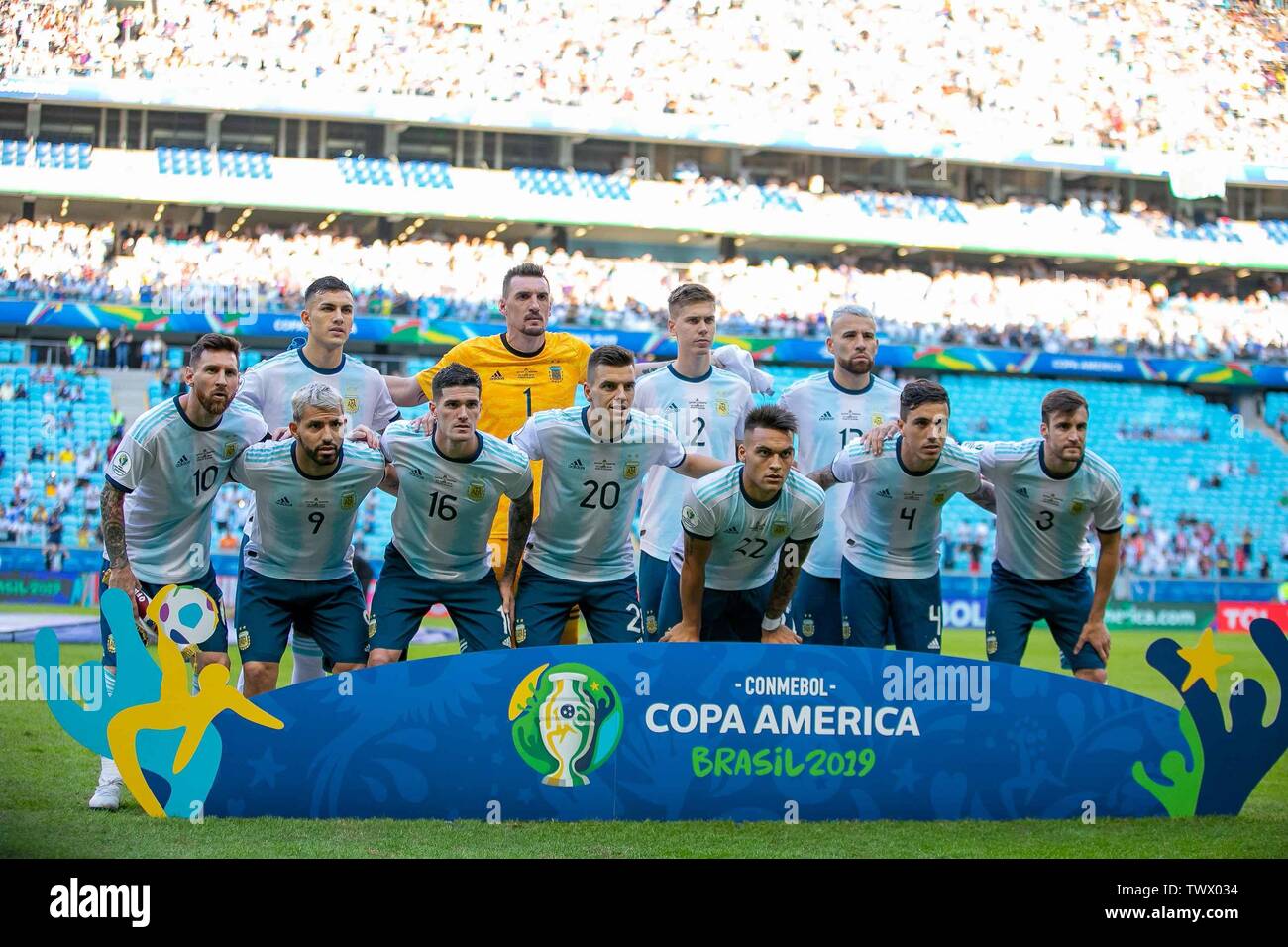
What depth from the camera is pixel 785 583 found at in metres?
6.68

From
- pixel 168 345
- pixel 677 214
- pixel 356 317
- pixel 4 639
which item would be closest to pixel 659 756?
pixel 4 639

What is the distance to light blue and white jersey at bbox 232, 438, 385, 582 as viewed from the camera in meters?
6.53

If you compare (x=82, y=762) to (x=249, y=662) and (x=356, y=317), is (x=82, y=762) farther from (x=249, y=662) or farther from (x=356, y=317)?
(x=356, y=317)

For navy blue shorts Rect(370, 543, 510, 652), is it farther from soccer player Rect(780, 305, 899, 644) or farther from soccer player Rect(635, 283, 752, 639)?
soccer player Rect(780, 305, 899, 644)

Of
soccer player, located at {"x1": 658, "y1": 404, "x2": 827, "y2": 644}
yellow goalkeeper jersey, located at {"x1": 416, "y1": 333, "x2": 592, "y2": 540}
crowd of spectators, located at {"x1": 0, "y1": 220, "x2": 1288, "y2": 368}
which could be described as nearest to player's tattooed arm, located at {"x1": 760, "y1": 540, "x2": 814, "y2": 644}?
soccer player, located at {"x1": 658, "y1": 404, "x2": 827, "y2": 644}

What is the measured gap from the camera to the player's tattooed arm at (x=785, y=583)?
6.65 m

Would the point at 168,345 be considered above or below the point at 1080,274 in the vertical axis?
below

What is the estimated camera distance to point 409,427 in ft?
22.1

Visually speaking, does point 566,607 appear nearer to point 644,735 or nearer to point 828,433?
point 644,735

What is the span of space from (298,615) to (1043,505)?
3877mm

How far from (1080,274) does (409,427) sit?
32236 mm

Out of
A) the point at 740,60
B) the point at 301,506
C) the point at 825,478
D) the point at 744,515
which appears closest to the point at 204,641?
the point at 301,506
